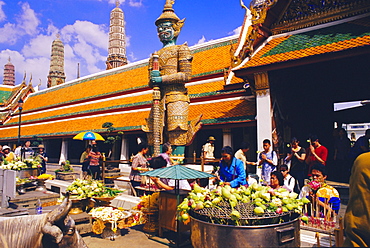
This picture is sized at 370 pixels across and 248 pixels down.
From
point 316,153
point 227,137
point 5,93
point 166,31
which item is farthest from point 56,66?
point 316,153

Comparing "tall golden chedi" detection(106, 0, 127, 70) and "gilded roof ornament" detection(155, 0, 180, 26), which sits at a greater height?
"tall golden chedi" detection(106, 0, 127, 70)

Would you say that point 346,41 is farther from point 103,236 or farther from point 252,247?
point 103,236

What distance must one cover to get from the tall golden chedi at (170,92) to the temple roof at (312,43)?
268 centimetres

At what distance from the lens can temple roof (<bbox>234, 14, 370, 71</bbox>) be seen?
7.56 metres

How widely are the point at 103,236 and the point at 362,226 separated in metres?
5.15

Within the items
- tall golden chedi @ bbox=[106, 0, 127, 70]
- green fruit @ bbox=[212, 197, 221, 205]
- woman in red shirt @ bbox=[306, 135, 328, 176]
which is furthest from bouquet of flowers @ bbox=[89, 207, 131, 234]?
tall golden chedi @ bbox=[106, 0, 127, 70]

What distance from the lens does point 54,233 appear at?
9.30ft

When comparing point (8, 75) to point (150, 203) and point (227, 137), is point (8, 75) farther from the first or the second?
point (150, 203)

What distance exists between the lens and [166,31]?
11.3 metres

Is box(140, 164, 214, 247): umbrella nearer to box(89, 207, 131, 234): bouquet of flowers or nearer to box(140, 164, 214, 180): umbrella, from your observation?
box(140, 164, 214, 180): umbrella

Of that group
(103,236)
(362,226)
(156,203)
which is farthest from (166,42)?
(362,226)

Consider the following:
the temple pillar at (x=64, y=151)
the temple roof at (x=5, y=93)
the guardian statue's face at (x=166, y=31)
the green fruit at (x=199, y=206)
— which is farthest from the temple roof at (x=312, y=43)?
the temple roof at (x=5, y=93)

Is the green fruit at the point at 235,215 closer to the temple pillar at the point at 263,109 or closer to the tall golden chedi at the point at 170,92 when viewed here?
the temple pillar at the point at 263,109

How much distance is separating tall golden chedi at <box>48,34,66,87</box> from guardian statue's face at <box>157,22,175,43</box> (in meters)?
33.3
